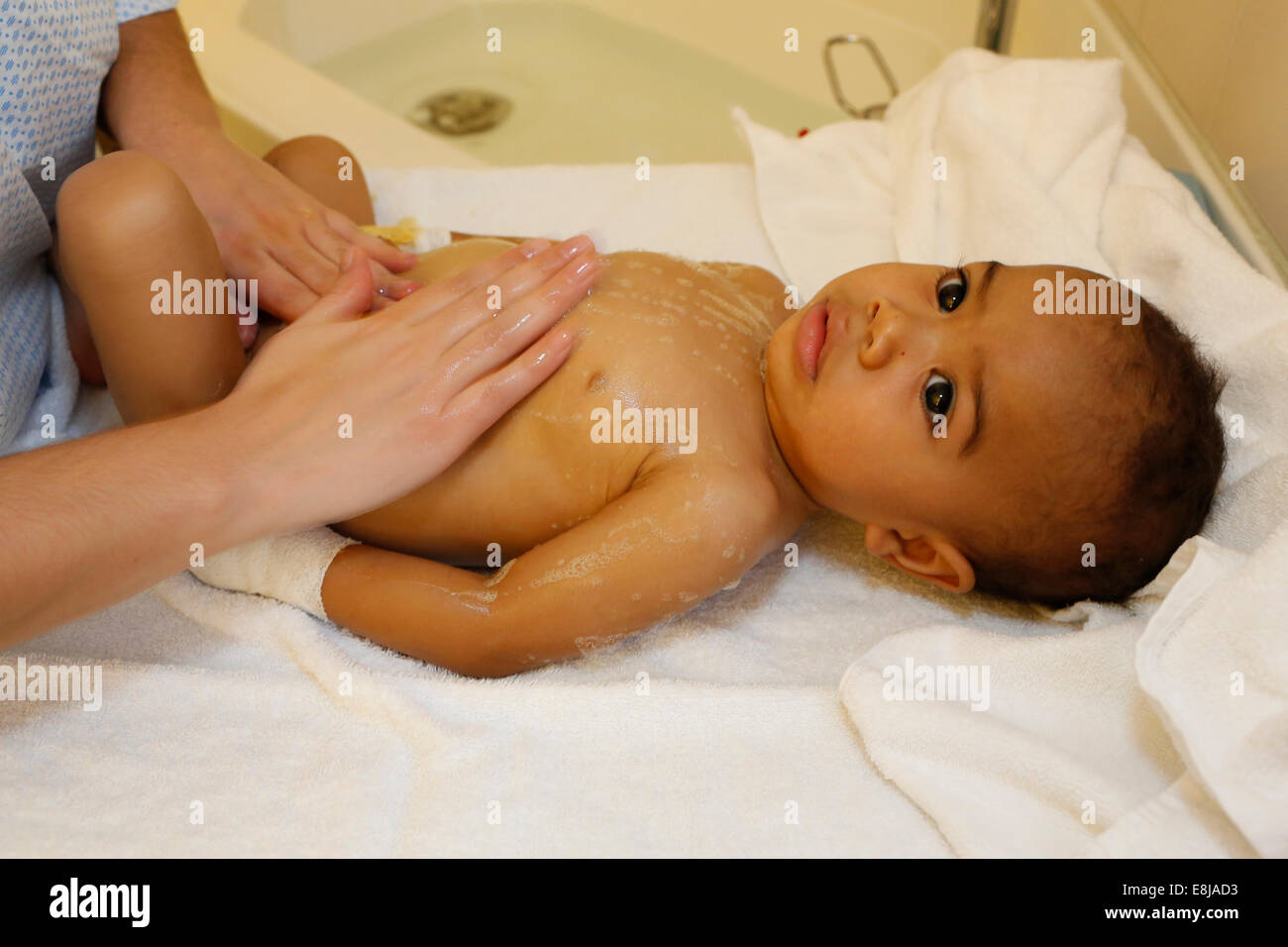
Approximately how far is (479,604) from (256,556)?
9.6 inches

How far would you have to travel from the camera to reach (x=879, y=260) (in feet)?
4.61

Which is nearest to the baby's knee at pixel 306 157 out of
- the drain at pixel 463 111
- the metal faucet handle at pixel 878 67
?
the drain at pixel 463 111

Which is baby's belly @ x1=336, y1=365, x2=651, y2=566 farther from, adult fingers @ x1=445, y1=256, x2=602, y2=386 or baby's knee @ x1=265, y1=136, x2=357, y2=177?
baby's knee @ x1=265, y1=136, x2=357, y2=177

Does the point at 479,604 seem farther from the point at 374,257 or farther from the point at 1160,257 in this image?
the point at 1160,257

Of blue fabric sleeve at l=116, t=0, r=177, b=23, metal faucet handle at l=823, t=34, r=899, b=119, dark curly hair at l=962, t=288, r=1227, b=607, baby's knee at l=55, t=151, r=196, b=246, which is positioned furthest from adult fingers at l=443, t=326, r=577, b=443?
metal faucet handle at l=823, t=34, r=899, b=119

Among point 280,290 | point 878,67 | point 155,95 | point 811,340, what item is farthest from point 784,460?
point 878,67

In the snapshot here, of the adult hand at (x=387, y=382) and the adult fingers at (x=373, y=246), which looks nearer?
the adult hand at (x=387, y=382)

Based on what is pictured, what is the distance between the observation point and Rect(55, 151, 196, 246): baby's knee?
0.99 meters

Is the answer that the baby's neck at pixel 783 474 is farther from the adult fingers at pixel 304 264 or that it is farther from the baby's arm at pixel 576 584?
the adult fingers at pixel 304 264

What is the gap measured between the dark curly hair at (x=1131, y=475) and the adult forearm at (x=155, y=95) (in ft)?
3.34

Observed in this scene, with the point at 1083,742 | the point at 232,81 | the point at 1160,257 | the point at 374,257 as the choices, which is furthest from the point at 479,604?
the point at 232,81

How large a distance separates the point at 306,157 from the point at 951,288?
33.6 inches

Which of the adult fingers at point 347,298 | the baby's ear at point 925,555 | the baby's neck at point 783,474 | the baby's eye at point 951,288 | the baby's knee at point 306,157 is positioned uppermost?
the baby's eye at point 951,288

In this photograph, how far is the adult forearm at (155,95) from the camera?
3.97ft
